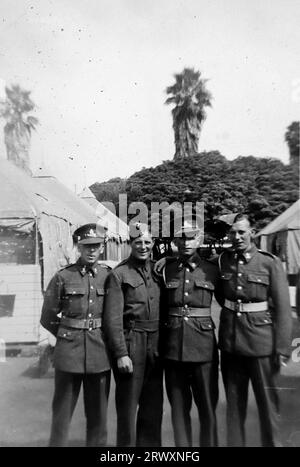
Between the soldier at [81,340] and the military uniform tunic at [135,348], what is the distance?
10cm

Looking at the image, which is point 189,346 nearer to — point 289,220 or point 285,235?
point 289,220

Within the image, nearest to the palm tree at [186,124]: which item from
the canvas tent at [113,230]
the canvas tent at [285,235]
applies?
the canvas tent at [285,235]

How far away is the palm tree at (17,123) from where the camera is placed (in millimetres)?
5102

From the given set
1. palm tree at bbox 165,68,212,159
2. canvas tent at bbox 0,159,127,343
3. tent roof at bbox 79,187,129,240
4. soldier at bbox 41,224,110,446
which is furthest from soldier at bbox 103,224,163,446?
tent roof at bbox 79,187,129,240

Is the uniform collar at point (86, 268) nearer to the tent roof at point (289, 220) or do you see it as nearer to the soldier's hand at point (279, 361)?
the soldier's hand at point (279, 361)

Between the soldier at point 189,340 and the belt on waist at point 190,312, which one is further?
the belt on waist at point 190,312

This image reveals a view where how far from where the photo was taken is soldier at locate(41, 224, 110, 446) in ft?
9.34

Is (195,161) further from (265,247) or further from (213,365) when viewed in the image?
(213,365)

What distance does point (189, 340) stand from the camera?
2861mm

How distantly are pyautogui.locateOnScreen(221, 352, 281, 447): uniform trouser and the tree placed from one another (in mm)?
2959

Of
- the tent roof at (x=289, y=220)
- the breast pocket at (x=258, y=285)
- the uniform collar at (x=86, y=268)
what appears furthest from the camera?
the tent roof at (x=289, y=220)

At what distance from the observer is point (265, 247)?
7457 mm

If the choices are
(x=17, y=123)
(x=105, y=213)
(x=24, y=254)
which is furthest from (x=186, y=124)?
(x=105, y=213)

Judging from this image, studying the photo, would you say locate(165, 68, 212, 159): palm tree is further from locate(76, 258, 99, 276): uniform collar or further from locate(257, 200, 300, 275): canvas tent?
locate(76, 258, 99, 276): uniform collar
